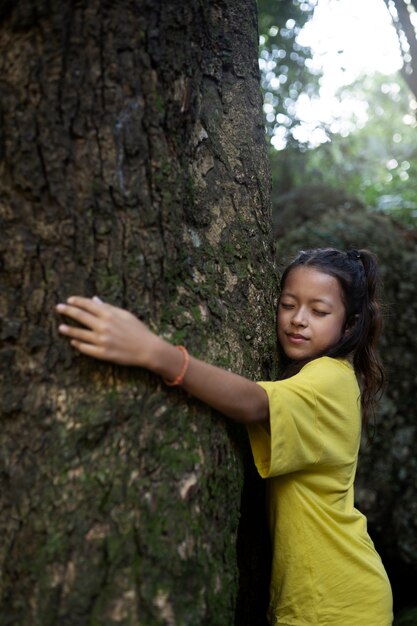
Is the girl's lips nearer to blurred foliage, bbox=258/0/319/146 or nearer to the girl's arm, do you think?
the girl's arm

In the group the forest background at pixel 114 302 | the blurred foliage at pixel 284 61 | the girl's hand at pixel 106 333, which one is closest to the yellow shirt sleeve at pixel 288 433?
the forest background at pixel 114 302

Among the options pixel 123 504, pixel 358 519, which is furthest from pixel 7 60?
pixel 358 519

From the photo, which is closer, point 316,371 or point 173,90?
point 173,90

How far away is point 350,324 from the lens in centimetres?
286

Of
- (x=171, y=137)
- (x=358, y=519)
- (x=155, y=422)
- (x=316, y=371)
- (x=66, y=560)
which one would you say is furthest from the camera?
(x=358, y=519)

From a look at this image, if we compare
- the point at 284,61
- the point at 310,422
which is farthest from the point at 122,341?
the point at 284,61

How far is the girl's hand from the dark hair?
0.93m

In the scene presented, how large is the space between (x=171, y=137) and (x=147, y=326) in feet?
2.16

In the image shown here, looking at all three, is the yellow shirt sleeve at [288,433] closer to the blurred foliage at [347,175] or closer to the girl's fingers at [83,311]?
Answer: the girl's fingers at [83,311]

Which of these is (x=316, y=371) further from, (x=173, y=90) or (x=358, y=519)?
(x=173, y=90)

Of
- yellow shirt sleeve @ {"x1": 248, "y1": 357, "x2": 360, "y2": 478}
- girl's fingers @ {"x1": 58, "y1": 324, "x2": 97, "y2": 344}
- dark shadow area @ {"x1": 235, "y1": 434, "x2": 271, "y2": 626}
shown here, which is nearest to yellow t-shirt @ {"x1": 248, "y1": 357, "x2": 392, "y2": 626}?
yellow shirt sleeve @ {"x1": 248, "y1": 357, "x2": 360, "y2": 478}

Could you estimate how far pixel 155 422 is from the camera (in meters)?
2.06

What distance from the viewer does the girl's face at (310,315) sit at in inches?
107

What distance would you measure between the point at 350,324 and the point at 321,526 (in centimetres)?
88
